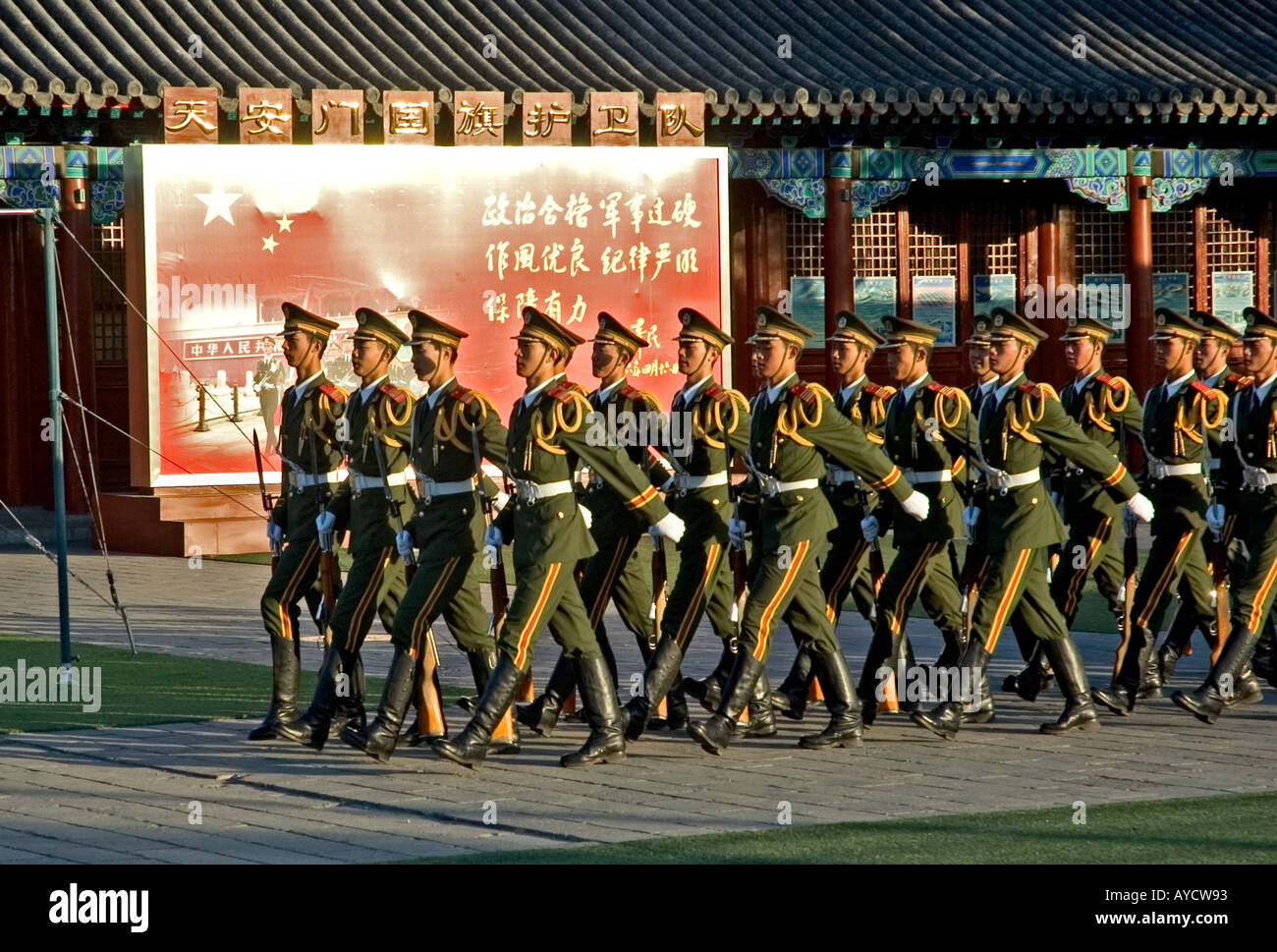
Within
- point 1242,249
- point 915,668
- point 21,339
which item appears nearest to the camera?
point 915,668

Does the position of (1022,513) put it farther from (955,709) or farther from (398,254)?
(398,254)

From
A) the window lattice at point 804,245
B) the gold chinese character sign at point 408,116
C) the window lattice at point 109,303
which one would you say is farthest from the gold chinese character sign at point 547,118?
the window lattice at point 109,303

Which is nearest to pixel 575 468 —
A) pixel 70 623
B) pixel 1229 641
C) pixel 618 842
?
pixel 618 842

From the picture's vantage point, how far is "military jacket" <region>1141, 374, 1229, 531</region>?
1008 cm

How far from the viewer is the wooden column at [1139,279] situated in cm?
2148

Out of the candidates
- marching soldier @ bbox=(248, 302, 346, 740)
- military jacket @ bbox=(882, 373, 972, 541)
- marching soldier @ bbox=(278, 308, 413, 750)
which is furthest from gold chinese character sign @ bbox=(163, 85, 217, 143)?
military jacket @ bbox=(882, 373, 972, 541)

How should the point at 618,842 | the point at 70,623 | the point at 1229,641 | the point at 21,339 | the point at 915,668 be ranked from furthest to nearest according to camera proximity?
the point at 21,339, the point at 70,623, the point at 915,668, the point at 1229,641, the point at 618,842

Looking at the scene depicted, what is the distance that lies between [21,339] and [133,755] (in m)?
11.4

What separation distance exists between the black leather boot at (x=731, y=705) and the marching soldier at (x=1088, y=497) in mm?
1992

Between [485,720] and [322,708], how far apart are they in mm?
846

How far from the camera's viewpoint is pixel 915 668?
32.6ft

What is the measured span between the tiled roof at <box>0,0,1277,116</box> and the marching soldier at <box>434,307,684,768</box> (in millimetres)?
10060

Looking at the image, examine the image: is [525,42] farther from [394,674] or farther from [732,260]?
[394,674]

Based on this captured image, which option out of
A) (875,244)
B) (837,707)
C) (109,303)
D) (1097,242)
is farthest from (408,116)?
(837,707)
